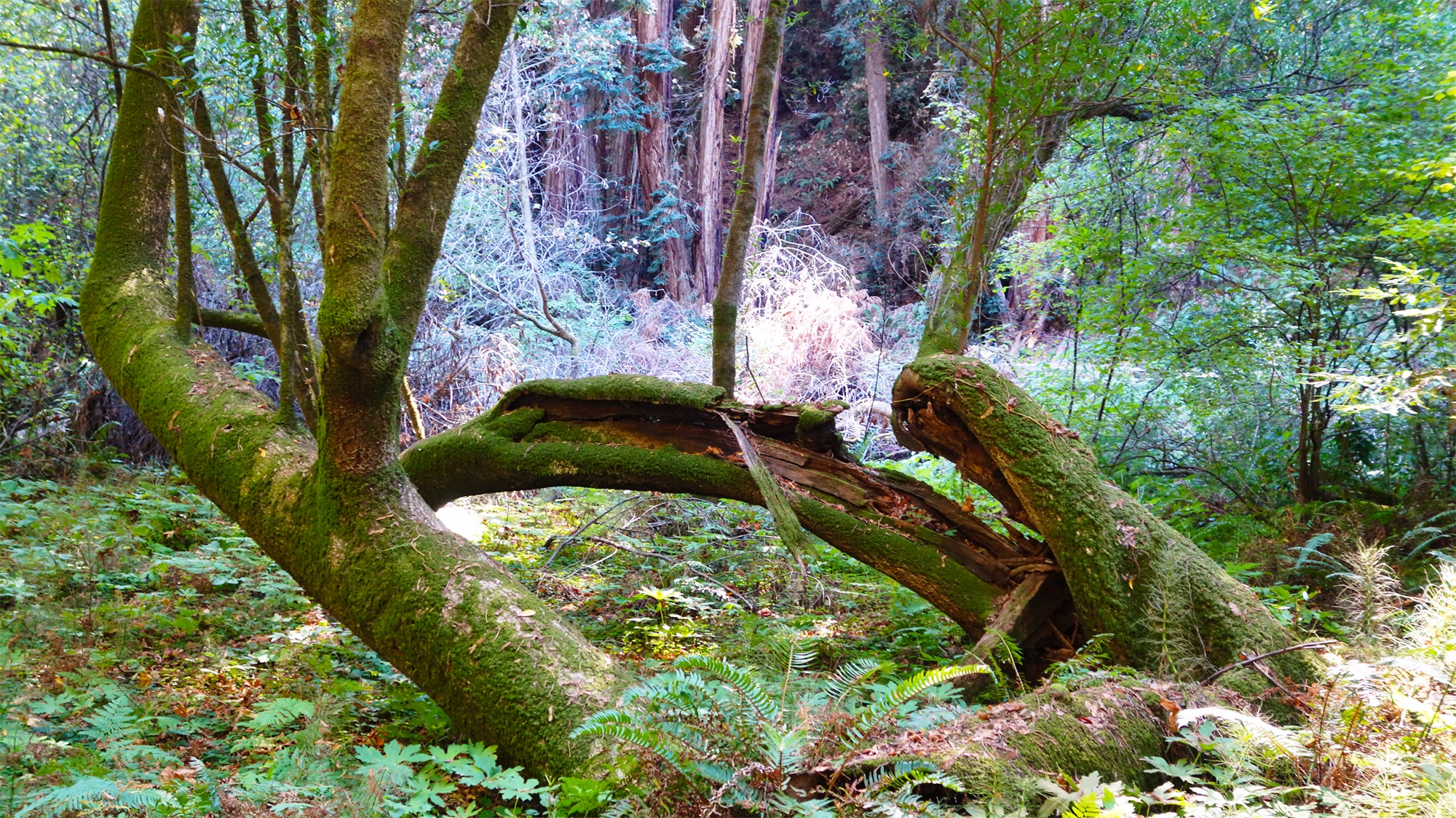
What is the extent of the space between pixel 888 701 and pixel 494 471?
120 inches

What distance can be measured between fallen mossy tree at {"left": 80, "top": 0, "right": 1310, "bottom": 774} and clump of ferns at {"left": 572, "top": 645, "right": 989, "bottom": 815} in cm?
63

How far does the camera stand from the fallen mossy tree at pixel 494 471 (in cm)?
305

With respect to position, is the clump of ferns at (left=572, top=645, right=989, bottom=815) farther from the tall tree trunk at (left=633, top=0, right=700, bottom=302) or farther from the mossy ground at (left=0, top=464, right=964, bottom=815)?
the tall tree trunk at (left=633, top=0, right=700, bottom=302)

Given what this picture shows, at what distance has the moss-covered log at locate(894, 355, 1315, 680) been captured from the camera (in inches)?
123

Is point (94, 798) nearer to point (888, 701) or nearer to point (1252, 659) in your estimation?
point (888, 701)

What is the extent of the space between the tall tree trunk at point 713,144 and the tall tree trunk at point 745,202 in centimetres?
1138

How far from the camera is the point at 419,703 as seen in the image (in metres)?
3.32

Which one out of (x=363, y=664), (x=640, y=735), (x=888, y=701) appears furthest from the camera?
(x=363, y=664)

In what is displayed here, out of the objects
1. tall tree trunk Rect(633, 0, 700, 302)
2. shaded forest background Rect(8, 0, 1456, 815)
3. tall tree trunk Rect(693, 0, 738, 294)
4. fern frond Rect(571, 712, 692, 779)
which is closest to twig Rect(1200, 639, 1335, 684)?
shaded forest background Rect(8, 0, 1456, 815)

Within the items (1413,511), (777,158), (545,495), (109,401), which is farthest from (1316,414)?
(777,158)

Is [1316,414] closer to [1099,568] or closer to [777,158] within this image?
[1099,568]

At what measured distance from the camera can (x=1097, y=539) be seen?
3254mm

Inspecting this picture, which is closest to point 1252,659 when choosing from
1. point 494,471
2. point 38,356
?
point 494,471

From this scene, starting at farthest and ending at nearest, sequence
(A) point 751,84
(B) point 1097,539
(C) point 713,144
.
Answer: (C) point 713,144 < (A) point 751,84 < (B) point 1097,539
